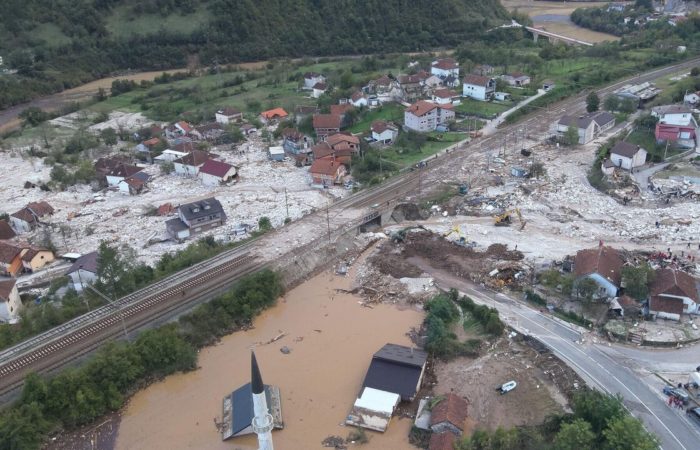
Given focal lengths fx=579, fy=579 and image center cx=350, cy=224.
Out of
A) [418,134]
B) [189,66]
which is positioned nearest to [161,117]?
[189,66]

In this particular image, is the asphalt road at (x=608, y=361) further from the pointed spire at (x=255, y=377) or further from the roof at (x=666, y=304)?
the pointed spire at (x=255, y=377)

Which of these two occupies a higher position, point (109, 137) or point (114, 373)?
point (114, 373)

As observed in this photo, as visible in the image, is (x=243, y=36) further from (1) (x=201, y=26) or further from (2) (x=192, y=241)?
(2) (x=192, y=241)

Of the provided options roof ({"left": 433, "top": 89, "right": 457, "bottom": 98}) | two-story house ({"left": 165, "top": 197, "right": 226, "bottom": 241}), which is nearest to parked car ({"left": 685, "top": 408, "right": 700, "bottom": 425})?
two-story house ({"left": 165, "top": 197, "right": 226, "bottom": 241})

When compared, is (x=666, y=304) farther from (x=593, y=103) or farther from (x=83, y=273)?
(x=593, y=103)


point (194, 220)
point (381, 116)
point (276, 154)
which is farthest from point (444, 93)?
point (194, 220)
